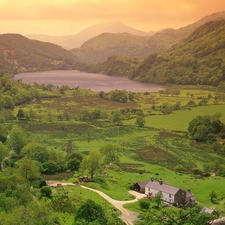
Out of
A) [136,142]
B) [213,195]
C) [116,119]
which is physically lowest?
[136,142]

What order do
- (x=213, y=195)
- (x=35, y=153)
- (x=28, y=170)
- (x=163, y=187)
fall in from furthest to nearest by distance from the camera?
(x=35, y=153) < (x=163, y=187) < (x=213, y=195) < (x=28, y=170)

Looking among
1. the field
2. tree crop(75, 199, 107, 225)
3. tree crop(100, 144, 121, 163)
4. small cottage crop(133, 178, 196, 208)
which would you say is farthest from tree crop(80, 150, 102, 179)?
tree crop(75, 199, 107, 225)

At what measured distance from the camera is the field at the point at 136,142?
54.4m

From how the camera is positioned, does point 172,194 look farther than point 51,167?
No

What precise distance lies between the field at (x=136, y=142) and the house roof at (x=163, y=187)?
360 cm

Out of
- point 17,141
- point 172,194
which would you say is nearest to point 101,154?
point 172,194

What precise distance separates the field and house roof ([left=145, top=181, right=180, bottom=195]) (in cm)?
360

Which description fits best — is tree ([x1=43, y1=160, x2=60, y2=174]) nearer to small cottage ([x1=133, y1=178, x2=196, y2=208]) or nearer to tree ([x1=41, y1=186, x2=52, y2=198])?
small cottage ([x1=133, y1=178, x2=196, y2=208])

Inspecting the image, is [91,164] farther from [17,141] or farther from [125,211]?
[17,141]

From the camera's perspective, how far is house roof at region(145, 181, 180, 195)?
47.5 meters

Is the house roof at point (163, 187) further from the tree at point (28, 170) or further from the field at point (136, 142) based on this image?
the tree at point (28, 170)

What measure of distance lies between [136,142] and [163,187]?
130 ft

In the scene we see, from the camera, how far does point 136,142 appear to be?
88.6 metres

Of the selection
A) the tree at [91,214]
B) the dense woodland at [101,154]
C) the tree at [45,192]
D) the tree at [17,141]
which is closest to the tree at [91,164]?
the dense woodland at [101,154]
